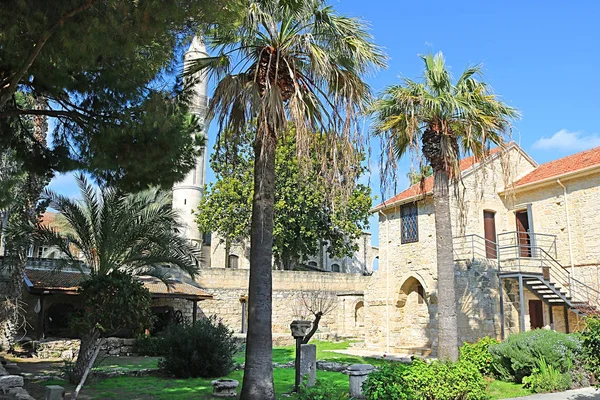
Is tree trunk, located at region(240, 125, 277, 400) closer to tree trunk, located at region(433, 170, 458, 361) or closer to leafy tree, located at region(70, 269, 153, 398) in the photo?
leafy tree, located at region(70, 269, 153, 398)

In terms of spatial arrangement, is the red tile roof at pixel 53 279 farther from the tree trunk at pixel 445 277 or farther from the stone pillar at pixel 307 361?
the tree trunk at pixel 445 277

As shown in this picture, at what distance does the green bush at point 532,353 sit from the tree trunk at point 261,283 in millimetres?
6890

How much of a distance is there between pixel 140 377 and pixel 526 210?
15955mm

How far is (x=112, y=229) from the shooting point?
13.3m

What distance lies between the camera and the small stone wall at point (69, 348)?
1788 centimetres

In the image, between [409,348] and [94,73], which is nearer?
[94,73]

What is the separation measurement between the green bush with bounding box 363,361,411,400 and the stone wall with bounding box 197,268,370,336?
19.7 metres

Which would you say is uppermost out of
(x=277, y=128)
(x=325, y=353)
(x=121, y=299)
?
(x=277, y=128)

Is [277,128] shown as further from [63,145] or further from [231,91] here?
[63,145]

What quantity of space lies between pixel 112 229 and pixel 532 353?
10907mm

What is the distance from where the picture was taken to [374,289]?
23.2 meters

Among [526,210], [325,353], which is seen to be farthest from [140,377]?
[526,210]

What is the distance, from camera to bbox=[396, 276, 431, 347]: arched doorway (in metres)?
21.0

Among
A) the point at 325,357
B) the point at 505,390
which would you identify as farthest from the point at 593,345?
the point at 325,357
